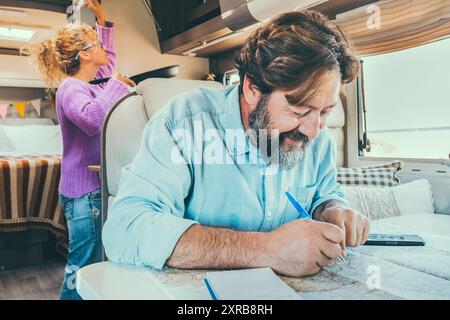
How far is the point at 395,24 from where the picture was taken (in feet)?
2.60

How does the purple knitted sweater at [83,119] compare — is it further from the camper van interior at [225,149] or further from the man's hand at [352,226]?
the man's hand at [352,226]

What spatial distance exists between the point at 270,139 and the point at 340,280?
1.01 ft

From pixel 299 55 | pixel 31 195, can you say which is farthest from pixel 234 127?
pixel 31 195

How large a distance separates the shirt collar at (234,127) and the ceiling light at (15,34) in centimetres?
41

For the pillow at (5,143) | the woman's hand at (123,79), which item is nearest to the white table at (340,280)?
the pillow at (5,143)

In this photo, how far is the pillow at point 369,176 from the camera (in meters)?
0.98

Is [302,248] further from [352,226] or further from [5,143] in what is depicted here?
[5,143]

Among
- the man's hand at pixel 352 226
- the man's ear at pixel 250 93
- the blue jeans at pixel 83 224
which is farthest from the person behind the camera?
the blue jeans at pixel 83 224

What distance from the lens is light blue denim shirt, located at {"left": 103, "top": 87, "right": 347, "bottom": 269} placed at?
0.52 metres

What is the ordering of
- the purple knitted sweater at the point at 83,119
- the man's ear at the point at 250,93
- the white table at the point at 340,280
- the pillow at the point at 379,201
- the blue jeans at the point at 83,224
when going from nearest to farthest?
the white table at the point at 340,280 < the man's ear at the point at 250,93 < the purple knitted sweater at the point at 83,119 < the blue jeans at the point at 83,224 < the pillow at the point at 379,201

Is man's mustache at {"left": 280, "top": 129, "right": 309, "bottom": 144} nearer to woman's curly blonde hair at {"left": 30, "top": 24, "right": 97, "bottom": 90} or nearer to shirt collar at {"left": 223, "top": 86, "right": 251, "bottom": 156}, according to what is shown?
shirt collar at {"left": 223, "top": 86, "right": 251, "bottom": 156}

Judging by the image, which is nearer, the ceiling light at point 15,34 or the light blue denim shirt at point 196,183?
the light blue denim shirt at point 196,183

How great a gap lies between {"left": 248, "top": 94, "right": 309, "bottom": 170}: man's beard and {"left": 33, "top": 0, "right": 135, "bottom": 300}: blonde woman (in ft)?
1.21

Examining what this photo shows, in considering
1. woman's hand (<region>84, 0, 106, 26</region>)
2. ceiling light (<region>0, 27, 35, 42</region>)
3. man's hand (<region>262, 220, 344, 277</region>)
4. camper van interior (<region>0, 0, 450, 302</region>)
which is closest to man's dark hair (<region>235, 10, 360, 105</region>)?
camper van interior (<region>0, 0, 450, 302</region>)
